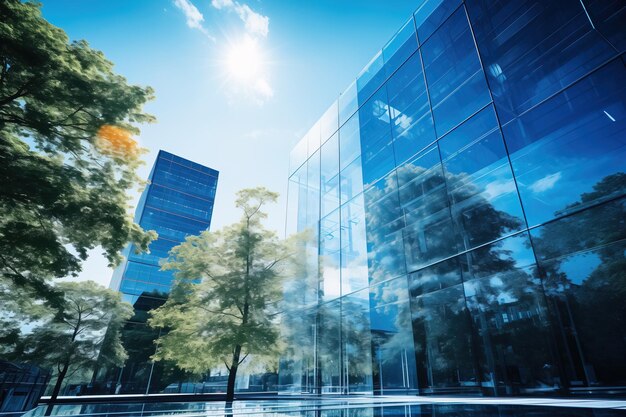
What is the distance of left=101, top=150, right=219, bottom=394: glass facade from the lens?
98.3ft

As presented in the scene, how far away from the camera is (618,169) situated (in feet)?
24.1

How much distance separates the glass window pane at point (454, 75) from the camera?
11.1 m

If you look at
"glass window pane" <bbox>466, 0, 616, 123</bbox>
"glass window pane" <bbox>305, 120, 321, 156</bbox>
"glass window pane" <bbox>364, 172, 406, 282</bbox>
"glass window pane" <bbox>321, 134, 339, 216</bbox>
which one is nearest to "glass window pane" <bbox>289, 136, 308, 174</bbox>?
"glass window pane" <bbox>305, 120, 321, 156</bbox>

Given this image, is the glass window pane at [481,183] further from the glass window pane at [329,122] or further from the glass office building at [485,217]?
the glass window pane at [329,122]

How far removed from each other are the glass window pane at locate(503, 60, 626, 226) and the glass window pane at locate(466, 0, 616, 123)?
0.61 m

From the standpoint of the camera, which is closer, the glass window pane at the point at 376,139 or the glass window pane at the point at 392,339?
the glass window pane at the point at 392,339

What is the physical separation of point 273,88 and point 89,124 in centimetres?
1081

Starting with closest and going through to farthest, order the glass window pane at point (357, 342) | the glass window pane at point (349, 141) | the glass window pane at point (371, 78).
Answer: the glass window pane at point (357, 342) → the glass window pane at point (371, 78) → the glass window pane at point (349, 141)

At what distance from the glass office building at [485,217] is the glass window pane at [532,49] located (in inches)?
1.8

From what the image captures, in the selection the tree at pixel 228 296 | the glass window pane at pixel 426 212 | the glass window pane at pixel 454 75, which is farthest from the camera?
the tree at pixel 228 296

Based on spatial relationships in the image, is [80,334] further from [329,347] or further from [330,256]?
[330,256]

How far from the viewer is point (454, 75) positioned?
39.5 feet

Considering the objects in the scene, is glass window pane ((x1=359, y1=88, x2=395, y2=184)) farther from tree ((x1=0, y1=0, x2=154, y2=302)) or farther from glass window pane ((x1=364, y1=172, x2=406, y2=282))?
tree ((x1=0, y1=0, x2=154, y2=302))

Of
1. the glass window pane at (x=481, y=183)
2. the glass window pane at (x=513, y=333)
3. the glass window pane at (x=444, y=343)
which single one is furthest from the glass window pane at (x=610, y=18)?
the glass window pane at (x=444, y=343)
